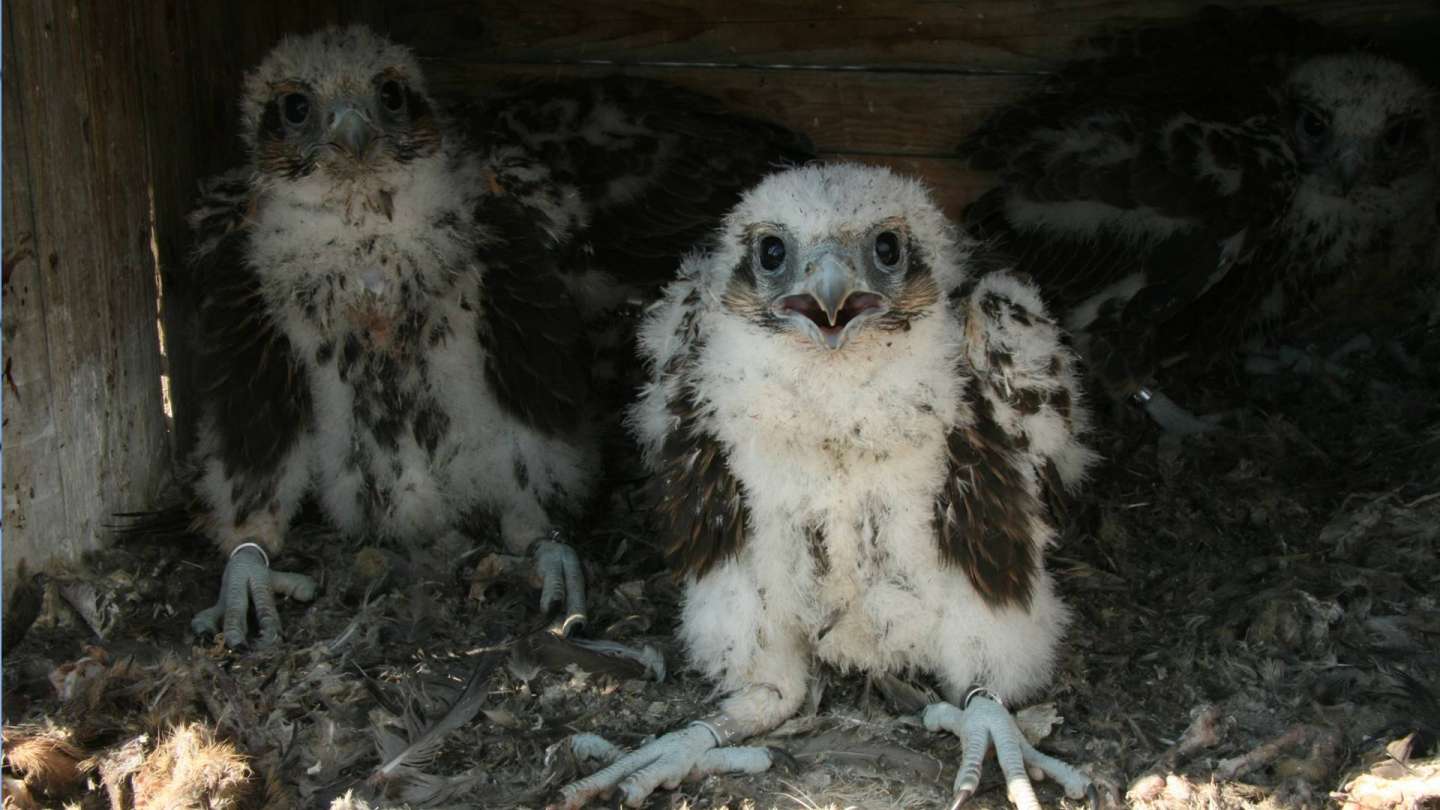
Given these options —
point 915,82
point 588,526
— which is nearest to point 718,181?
point 915,82

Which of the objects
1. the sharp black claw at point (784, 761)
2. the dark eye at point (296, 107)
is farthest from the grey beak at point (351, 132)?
the sharp black claw at point (784, 761)

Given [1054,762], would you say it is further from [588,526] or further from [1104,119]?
[1104,119]

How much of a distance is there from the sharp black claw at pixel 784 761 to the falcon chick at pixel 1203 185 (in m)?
1.90

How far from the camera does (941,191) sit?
538 cm

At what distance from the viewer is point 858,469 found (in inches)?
128

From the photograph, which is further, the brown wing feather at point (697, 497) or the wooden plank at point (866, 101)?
the wooden plank at point (866, 101)

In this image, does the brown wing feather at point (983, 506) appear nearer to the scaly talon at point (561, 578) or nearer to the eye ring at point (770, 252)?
the eye ring at point (770, 252)

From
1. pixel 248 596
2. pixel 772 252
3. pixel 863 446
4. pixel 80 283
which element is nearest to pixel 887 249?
pixel 772 252

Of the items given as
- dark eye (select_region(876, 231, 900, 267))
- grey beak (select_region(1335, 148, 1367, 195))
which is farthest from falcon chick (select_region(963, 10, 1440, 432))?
dark eye (select_region(876, 231, 900, 267))

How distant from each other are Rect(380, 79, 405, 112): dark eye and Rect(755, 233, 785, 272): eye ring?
1.33m

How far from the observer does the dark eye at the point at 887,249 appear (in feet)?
10.5

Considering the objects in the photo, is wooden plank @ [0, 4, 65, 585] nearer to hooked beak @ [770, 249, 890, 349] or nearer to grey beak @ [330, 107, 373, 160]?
grey beak @ [330, 107, 373, 160]

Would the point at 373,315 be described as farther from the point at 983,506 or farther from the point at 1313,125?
the point at 1313,125

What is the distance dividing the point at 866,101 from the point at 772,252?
2233mm
